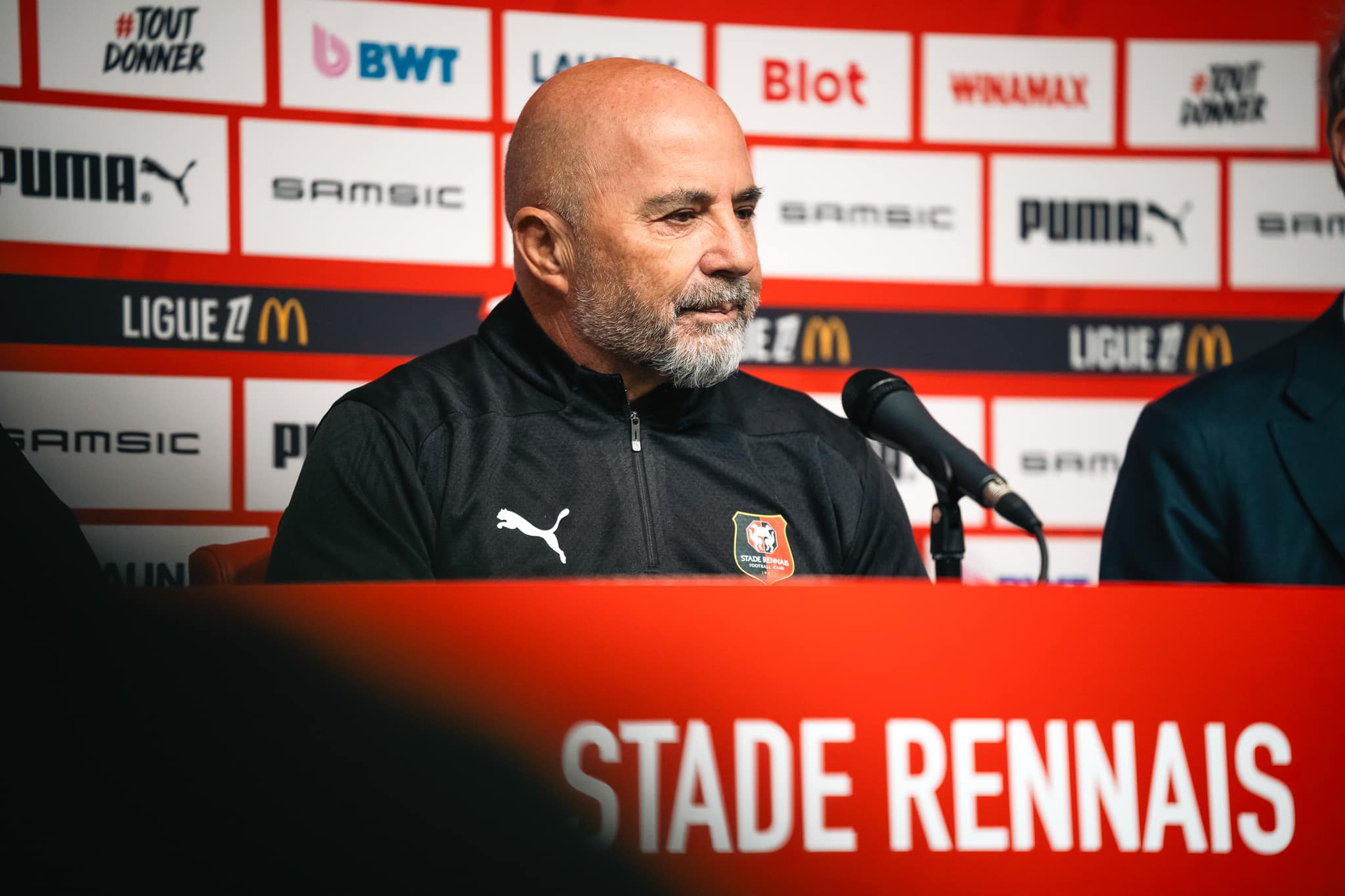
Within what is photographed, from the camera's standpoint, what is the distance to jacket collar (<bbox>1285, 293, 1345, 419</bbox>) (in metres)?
1.27

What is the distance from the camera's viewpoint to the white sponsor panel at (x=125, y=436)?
7.36ft

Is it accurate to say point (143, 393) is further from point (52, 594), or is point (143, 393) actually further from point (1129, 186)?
point (1129, 186)

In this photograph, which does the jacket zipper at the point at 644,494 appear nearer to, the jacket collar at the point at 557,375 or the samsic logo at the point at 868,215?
the jacket collar at the point at 557,375

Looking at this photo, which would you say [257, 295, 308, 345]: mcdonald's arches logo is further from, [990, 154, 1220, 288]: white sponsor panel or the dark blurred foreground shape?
the dark blurred foreground shape

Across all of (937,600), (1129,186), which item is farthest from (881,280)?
(937,600)

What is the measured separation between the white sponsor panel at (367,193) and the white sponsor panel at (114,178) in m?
0.07

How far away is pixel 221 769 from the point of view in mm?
605

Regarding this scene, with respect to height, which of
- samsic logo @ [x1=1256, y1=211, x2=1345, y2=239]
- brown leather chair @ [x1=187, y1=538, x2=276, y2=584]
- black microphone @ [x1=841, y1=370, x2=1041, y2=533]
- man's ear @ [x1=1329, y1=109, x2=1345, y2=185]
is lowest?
brown leather chair @ [x1=187, y1=538, x2=276, y2=584]

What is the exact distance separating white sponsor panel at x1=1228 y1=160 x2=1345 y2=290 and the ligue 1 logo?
1.67 meters

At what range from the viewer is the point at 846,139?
Result: 2.53 metres

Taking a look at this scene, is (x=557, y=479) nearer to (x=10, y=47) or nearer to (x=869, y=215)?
(x=869, y=215)

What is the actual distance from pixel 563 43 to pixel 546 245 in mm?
1084

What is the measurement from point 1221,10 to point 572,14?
1390 mm

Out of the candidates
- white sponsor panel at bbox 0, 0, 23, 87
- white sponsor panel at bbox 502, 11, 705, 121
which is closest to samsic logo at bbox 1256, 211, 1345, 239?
white sponsor panel at bbox 502, 11, 705, 121
